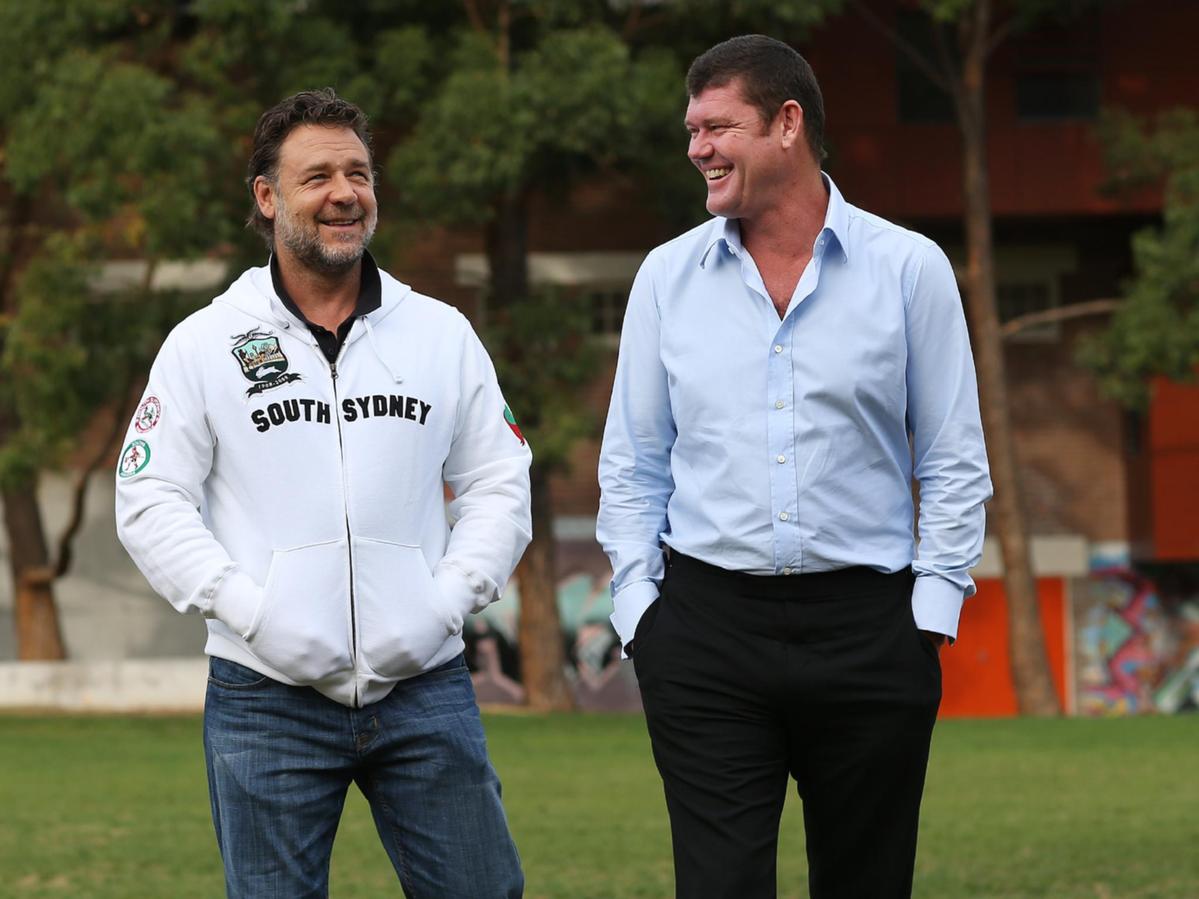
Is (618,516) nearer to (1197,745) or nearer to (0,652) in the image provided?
(1197,745)

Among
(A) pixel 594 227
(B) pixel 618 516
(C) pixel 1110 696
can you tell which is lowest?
(C) pixel 1110 696

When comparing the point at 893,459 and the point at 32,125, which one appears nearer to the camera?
the point at 893,459

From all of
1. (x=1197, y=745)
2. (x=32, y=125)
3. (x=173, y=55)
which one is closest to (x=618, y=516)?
(x=1197, y=745)

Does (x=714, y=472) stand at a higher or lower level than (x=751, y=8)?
lower

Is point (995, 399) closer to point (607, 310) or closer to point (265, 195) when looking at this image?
point (607, 310)

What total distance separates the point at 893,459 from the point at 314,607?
54.7 inches

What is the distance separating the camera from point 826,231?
15.4 ft

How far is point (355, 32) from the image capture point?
25.2 meters

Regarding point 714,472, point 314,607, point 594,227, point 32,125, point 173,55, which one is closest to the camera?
point 314,607

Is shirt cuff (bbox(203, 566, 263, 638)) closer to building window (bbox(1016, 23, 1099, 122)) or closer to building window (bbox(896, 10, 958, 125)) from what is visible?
building window (bbox(896, 10, 958, 125))

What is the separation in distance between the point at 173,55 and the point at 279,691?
836 inches

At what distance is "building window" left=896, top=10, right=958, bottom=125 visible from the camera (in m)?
28.7

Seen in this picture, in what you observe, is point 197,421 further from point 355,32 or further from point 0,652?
point 0,652

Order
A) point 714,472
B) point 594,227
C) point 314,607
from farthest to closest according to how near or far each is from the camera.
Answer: point 594,227 → point 714,472 → point 314,607
